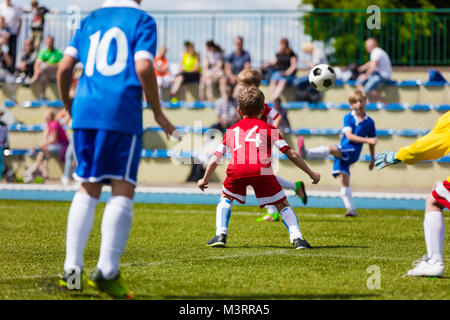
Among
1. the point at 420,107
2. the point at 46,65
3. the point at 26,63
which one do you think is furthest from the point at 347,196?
the point at 26,63

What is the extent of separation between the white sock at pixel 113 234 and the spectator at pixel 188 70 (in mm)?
14176

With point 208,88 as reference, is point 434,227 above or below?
below

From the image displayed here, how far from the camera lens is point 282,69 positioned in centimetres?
1725

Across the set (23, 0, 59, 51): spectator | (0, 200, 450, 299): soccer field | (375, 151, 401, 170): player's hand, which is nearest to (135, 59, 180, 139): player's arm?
(0, 200, 450, 299): soccer field

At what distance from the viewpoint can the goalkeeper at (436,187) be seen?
16.2ft

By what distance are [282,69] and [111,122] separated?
13280 mm

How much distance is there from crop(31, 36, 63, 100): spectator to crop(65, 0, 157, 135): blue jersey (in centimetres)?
1496

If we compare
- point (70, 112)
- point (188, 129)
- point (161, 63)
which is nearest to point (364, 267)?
point (70, 112)

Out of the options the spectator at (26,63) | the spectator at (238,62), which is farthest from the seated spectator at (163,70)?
the spectator at (26,63)

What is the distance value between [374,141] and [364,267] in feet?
17.0

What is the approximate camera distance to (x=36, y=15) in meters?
19.7

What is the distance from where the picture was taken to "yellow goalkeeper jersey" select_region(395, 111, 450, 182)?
4.93 meters

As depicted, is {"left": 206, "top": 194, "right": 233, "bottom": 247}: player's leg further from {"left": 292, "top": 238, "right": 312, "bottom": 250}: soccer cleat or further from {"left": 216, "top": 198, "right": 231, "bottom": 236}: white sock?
{"left": 292, "top": 238, "right": 312, "bottom": 250}: soccer cleat
